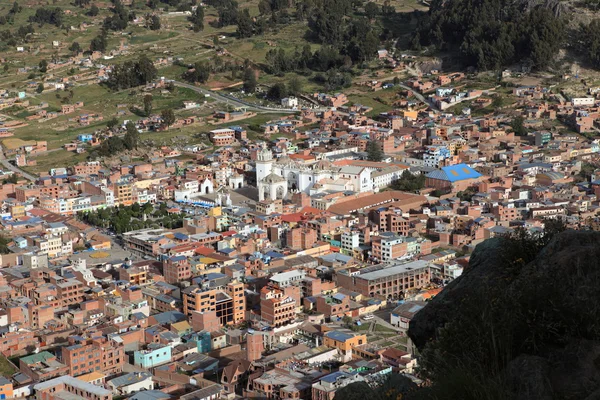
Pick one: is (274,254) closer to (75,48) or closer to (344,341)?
(344,341)

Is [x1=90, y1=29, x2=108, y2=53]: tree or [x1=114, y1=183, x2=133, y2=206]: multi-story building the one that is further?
[x1=90, y1=29, x2=108, y2=53]: tree

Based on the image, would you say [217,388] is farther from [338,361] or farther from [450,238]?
[450,238]

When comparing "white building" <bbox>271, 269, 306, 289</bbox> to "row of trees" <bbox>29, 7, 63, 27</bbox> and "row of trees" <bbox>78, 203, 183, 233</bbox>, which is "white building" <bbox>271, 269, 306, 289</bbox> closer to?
"row of trees" <bbox>78, 203, 183, 233</bbox>

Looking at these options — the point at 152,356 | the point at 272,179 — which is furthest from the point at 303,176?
the point at 152,356

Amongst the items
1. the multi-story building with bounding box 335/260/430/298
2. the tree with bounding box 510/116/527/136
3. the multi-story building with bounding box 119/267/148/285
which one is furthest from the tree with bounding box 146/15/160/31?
the multi-story building with bounding box 335/260/430/298

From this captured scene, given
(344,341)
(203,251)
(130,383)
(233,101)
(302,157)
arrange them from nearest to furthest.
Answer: (130,383), (344,341), (203,251), (302,157), (233,101)

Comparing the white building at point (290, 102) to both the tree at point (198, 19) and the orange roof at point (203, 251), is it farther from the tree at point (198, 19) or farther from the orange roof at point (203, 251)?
the orange roof at point (203, 251)
